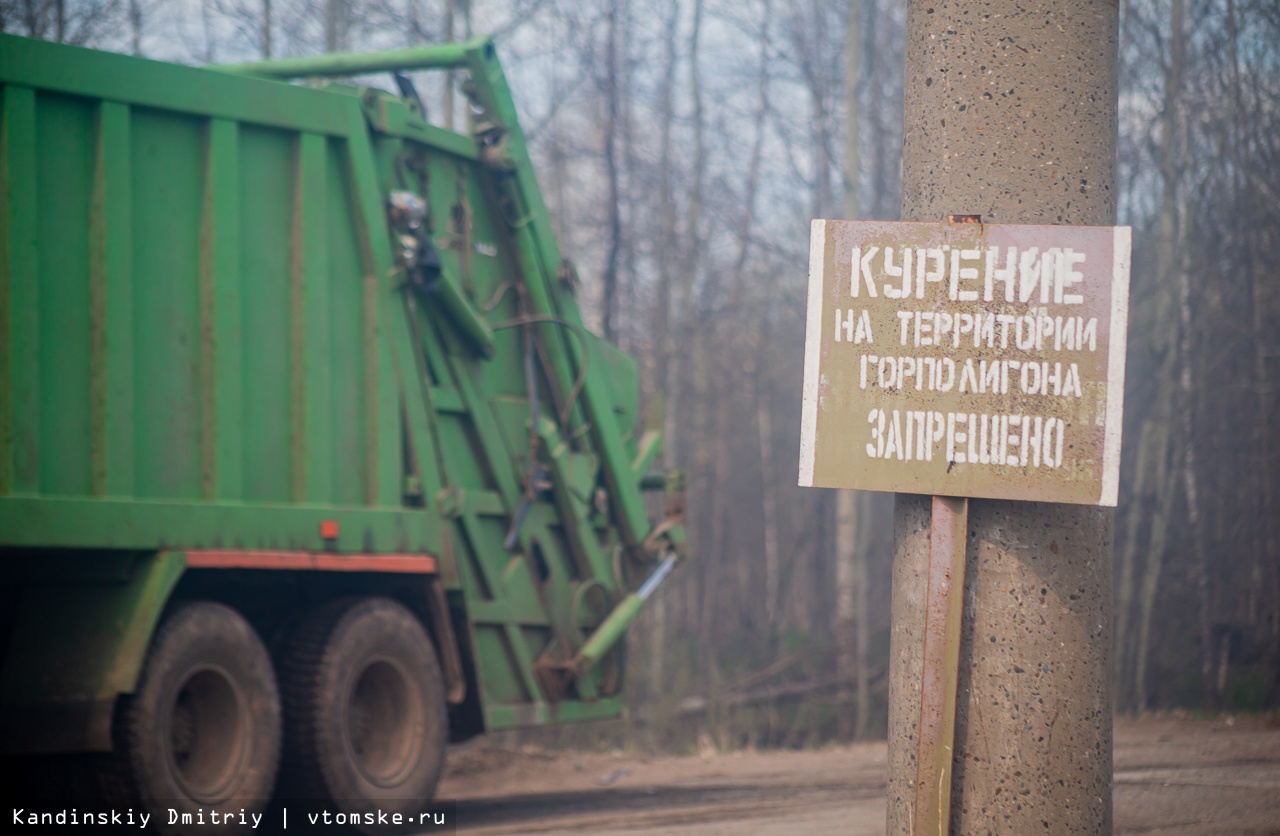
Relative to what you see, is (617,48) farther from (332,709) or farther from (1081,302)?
(1081,302)

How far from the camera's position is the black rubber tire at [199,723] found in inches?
198

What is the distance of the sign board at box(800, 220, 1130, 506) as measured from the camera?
2604 millimetres

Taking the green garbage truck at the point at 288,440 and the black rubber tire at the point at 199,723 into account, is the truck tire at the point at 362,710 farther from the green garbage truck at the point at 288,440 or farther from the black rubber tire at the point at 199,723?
the black rubber tire at the point at 199,723

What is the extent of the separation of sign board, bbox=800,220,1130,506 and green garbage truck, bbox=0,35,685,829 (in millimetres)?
3208

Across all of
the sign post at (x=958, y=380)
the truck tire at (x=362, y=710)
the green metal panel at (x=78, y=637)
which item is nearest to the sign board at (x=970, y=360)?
the sign post at (x=958, y=380)

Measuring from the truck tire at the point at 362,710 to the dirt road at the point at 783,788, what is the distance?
39 centimetres

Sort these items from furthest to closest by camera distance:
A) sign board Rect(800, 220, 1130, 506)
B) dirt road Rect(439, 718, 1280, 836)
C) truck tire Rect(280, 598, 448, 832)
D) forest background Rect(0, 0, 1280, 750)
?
forest background Rect(0, 0, 1280, 750), truck tire Rect(280, 598, 448, 832), dirt road Rect(439, 718, 1280, 836), sign board Rect(800, 220, 1130, 506)

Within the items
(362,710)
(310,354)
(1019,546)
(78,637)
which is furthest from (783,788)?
(1019,546)

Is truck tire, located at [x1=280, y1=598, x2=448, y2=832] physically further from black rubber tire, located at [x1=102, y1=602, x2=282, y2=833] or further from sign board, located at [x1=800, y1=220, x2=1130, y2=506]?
sign board, located at [x1=800, y1=220, x2=1130, y2=506]

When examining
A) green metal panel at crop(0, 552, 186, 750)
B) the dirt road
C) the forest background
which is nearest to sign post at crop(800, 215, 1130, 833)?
the dirt road

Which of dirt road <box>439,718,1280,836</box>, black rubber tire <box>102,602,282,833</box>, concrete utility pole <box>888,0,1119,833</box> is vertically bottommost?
dirt road <box>439,718,1280,836</box>

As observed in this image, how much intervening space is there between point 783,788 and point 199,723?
3280 mm

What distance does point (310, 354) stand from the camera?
19.7 feet

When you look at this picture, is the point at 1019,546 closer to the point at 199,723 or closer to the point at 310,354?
the point at 199,723
